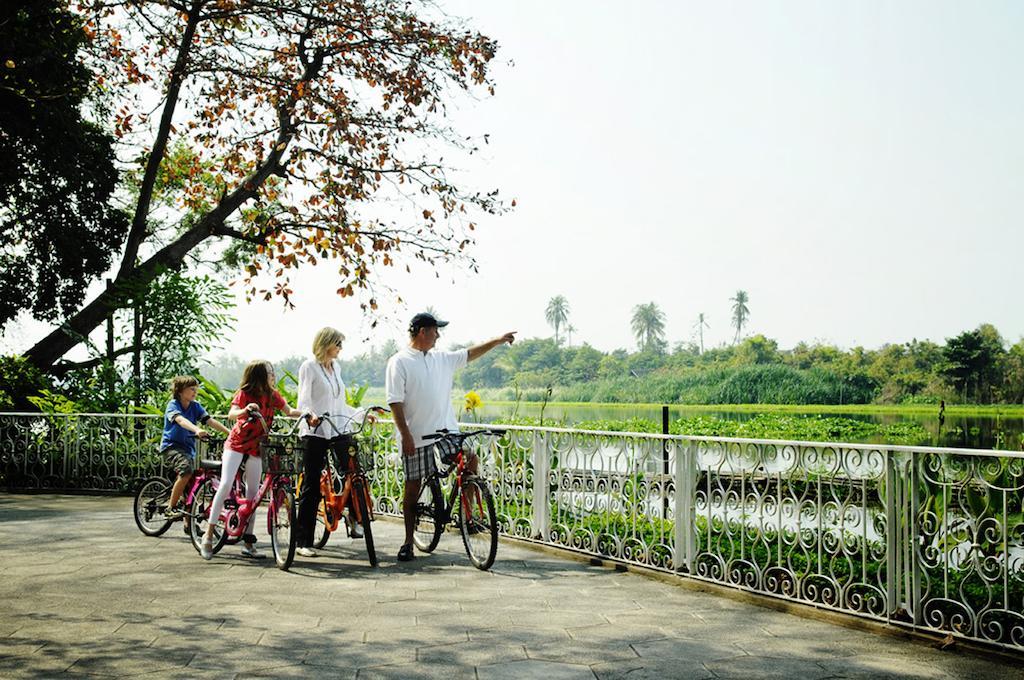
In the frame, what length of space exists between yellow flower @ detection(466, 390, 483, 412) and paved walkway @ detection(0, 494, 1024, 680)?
4731mm

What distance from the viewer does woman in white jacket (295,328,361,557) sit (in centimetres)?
812

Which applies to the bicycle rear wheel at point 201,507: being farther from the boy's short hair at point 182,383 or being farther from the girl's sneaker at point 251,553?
the boy's short hair at point 182,383

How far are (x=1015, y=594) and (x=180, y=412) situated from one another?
682cm

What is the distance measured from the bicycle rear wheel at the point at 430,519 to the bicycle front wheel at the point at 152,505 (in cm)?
252

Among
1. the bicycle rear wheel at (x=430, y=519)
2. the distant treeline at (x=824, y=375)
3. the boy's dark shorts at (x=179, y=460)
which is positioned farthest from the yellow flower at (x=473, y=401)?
the distant treeline at (x=824, y=375)

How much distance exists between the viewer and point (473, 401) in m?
13.0

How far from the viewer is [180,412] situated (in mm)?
9234

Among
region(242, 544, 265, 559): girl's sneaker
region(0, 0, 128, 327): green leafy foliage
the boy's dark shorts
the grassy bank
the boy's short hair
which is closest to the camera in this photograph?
region(242, 544, 265, 559): girl's sneaker

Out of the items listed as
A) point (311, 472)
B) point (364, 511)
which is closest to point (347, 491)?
point (311, 472)

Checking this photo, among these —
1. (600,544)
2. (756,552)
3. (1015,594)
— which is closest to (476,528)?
(600,544)

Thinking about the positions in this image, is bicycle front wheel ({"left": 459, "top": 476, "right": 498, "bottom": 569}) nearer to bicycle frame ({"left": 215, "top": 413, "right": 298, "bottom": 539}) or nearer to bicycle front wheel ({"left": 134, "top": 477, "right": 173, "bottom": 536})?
bicycle frame ({"left": 215, "top": 413, "right": 298, "bottom": 539})

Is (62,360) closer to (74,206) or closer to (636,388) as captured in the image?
(74,206)

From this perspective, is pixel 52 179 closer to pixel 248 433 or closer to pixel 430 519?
pixel 248 433

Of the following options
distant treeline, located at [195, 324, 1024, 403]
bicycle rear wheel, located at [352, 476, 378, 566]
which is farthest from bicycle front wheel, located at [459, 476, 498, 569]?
distant treeline, located at [195, 324, 1024, 403]
